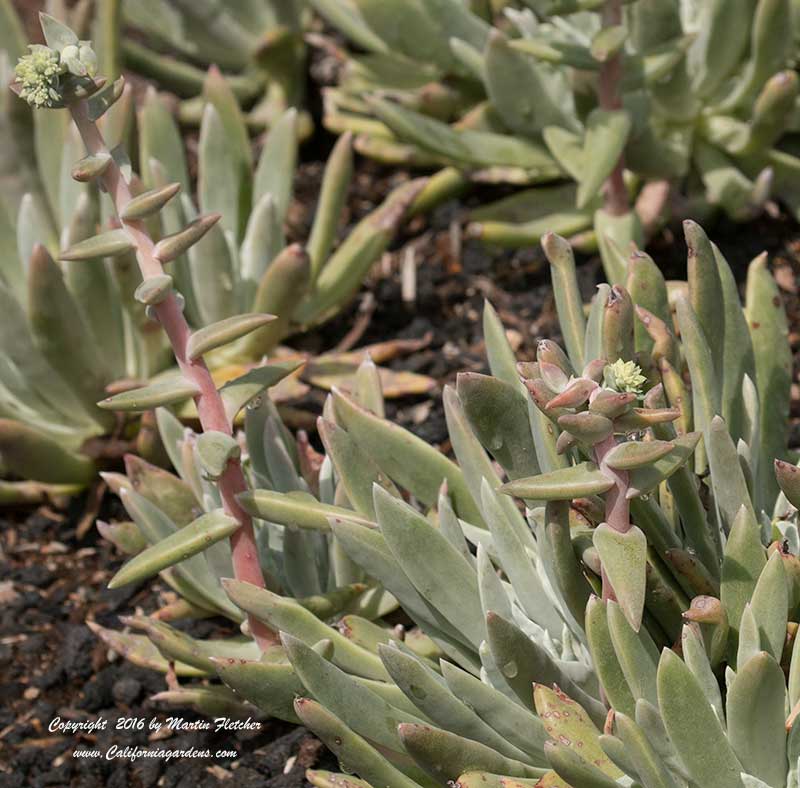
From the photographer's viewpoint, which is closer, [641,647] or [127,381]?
[641,647]

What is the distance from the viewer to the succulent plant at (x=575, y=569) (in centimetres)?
129

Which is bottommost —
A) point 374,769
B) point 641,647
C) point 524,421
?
point 374,769

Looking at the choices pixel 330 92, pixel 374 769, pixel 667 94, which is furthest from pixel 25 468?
pixel 667 94

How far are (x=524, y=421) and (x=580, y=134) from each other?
120 centimetres

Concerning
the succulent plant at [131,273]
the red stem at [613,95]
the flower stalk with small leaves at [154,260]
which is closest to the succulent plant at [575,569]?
the flower stalk with small leaves at [154,260]

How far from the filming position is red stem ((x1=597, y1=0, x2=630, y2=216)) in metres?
2.25

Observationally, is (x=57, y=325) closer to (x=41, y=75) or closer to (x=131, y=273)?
(x=131, y=273)

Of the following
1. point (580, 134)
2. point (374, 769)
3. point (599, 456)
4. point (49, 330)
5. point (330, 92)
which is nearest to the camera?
point (599, 456)

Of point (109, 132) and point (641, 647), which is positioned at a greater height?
point (109, 132)

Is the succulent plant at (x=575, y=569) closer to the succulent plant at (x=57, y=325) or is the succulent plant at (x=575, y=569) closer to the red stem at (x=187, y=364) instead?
the red stem at (x=187, y=364)

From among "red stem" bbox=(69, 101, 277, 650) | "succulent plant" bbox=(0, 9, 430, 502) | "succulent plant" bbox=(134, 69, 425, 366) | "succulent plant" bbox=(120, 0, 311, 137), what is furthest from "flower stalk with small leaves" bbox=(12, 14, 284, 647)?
"succulent plant" bbox=(120, 0, 311, 137)

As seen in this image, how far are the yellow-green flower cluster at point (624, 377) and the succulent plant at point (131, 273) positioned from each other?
3.54 ft

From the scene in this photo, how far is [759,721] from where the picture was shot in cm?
130

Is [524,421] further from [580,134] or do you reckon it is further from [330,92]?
[330,92]
